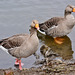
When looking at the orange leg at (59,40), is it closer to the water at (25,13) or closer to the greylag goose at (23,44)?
the water at (25,13)

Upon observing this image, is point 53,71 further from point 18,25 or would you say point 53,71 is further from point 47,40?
point 18,25

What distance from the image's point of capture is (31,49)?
8.36 m

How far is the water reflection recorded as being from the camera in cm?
994

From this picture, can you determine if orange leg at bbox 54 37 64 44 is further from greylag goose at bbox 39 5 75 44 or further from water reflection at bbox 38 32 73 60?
water reflection at bbox 38 32 73 60

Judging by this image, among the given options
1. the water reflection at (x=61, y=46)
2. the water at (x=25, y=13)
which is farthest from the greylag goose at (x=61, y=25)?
the water at (x=25, y=13)

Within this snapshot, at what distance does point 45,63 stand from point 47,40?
2.84m

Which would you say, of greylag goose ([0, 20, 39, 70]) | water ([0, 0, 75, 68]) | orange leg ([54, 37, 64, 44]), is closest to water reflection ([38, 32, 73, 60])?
water ([0, 0, 75, 68])

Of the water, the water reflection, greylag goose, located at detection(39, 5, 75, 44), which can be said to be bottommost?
the water reflection

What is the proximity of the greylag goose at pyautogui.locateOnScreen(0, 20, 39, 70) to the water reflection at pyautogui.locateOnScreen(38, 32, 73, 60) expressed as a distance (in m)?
1.89

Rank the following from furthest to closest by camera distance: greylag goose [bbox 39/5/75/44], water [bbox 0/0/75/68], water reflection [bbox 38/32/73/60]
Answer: water [bbox 0/0/75/68]
greylag goose [bbox 39/5/75/44]
water reflection [bbox 38/32/73/60]

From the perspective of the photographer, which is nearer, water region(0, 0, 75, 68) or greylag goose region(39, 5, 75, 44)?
greylag goose region(39, 5, 75, 44)

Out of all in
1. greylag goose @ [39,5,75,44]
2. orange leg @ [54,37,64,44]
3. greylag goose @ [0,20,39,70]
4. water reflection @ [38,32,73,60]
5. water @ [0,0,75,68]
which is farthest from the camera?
water @ [0,0,75,68]

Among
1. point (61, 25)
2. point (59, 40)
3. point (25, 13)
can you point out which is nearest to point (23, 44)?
point (61, 25)

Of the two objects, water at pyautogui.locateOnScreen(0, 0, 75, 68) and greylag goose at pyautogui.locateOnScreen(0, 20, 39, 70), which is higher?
water at pyautogui.locateOnScreen(0, 0, 75, 68)
